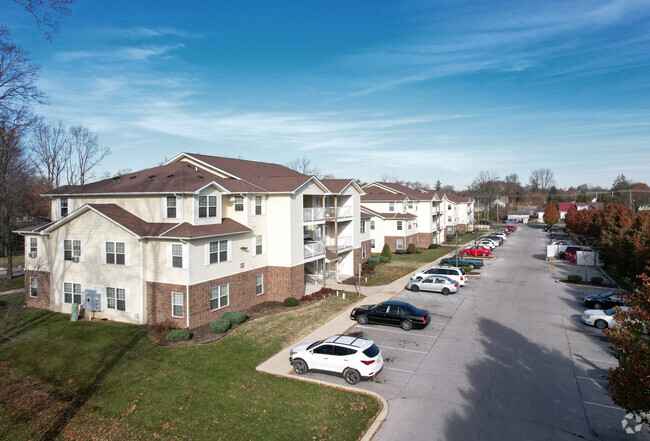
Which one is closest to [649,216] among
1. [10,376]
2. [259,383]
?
[259,383]

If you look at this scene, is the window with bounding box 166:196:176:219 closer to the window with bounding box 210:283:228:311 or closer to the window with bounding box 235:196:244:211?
the window with bounding box 235:196:244:211

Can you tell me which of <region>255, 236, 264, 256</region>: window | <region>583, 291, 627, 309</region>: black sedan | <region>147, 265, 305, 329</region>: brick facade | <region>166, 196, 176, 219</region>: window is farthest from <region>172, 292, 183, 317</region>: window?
<region>583, 291, 627, 309</region>: black sedan

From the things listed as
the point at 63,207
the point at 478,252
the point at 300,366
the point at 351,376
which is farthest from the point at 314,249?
the point at 478,252

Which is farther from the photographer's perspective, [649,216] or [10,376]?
[649,216]

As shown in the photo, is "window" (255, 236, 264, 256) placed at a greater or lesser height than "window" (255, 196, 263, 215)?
lesser

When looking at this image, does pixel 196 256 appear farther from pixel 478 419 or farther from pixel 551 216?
pixel 551 216

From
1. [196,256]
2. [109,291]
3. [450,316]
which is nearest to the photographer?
[196,256]
